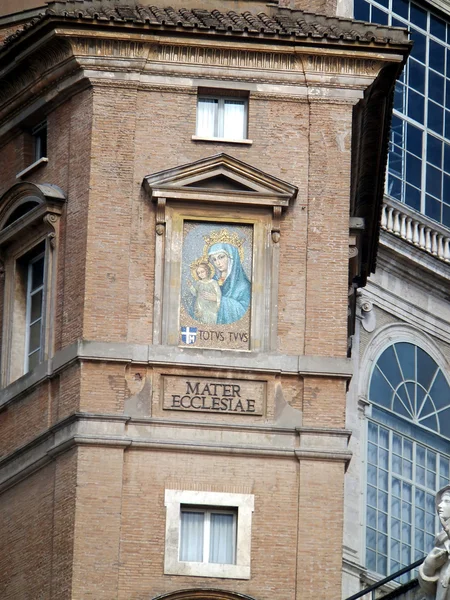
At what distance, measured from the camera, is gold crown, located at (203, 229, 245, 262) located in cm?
4784

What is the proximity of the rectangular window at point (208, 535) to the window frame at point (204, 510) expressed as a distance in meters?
0.07

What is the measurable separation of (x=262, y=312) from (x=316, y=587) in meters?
4.83

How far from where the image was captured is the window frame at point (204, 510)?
150 ft

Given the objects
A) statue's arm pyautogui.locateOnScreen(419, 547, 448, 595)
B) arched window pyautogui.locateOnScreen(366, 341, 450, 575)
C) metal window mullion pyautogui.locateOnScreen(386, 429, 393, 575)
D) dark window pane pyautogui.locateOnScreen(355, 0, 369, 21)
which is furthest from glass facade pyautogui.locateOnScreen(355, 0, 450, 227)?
statue's arm pyautogui.locateOnScreen(419, 547, 448, 595)

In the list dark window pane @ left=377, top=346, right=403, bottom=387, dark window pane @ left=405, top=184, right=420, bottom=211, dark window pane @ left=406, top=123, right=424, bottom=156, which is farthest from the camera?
dark window pane @ left=406, top=123, right=424, bottom=156

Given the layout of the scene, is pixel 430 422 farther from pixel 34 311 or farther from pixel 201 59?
pixel 201 59

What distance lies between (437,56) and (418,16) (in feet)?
3.46

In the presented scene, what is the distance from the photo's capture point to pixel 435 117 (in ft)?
204

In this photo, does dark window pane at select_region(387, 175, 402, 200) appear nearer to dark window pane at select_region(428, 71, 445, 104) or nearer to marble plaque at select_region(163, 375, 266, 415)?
dark window pane at select_region(428, 71, 445, 104)

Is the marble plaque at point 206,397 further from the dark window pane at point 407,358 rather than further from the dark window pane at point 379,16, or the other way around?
the dark window pane at point 379,16

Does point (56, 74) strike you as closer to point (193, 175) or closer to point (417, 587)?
point (193, 175)

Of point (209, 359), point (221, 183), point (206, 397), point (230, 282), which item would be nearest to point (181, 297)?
point (230, 282)

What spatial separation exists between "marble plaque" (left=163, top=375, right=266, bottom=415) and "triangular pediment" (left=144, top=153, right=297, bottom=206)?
313cm

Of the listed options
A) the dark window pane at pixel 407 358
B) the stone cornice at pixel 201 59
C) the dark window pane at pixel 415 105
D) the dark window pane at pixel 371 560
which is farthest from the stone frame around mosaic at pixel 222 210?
the dark window pane at pixel 415 105
